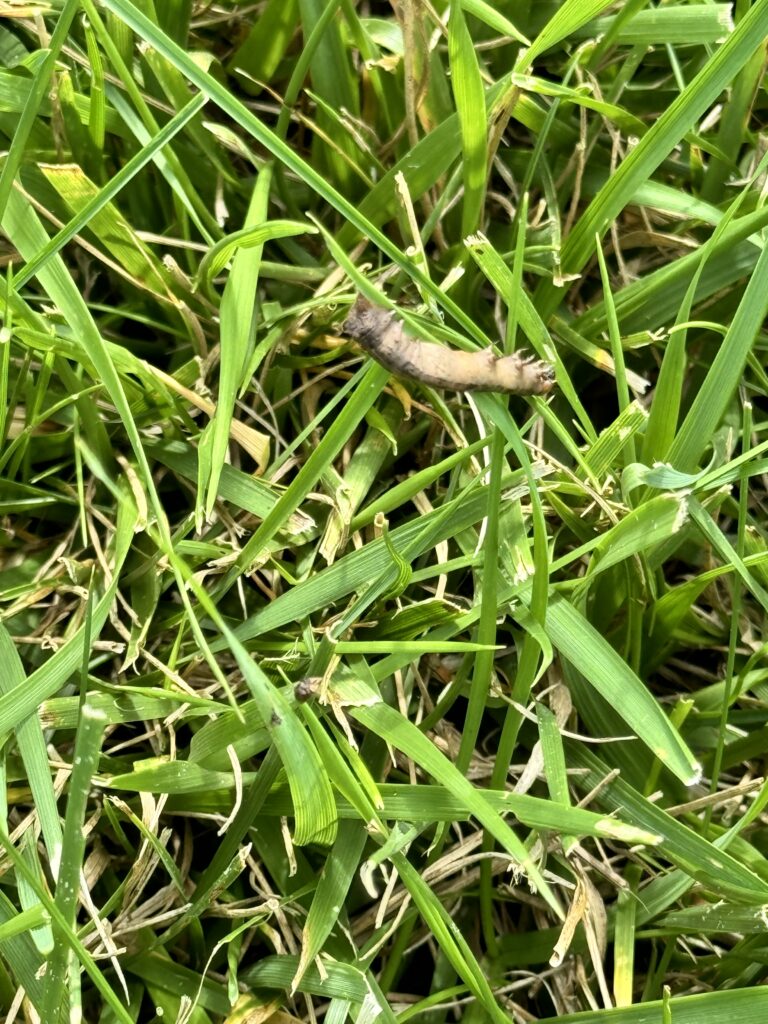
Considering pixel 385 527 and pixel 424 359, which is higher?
pixel 424 359

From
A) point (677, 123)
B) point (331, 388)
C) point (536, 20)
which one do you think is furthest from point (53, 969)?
point (536, 20)

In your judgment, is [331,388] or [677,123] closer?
[677,123]

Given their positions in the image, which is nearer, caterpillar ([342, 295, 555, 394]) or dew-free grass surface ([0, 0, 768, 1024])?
caterpillar ([342, 295, 555, 394])

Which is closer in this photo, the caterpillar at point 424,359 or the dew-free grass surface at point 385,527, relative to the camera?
the caterpillar at point 424,359

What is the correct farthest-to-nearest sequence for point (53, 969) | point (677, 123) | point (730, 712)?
point (730, 712)
point (677, 123)
point (53, 969)

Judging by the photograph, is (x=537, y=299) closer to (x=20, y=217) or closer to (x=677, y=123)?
(x=677, y=123)

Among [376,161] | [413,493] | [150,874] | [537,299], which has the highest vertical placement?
[376,161]

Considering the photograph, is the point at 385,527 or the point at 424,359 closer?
the point at 424,359

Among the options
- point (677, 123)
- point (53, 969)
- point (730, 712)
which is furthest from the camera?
point (730, 712)
